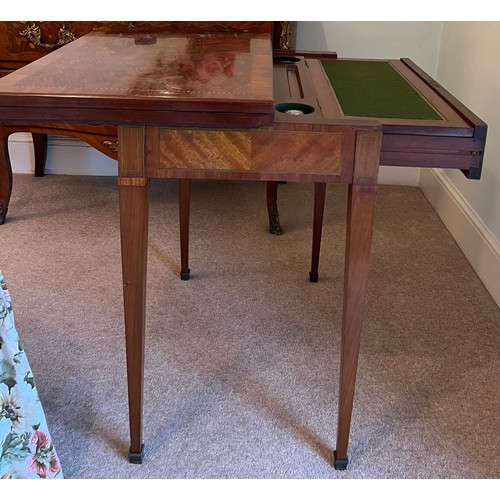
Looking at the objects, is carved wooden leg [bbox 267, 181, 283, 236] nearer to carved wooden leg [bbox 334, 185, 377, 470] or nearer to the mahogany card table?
the mahogany card table

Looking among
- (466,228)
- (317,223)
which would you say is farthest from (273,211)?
(466,228)

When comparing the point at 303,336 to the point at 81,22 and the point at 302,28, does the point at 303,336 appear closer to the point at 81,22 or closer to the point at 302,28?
the point at 81,22

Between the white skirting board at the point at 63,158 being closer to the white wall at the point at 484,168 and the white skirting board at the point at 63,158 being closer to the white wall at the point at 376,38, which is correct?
the white wall at the point at 376,38

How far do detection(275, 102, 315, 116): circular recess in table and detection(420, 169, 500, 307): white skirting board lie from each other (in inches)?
39.2

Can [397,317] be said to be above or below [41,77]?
below

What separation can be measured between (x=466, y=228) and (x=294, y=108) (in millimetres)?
1224

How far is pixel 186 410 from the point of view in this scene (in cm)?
137

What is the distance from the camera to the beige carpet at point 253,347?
1.25 metres

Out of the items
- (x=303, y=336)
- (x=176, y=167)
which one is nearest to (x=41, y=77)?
(x=176, y=167)

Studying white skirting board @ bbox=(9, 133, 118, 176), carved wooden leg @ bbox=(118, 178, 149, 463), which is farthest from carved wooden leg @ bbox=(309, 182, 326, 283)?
white skirting board @ bbox=(9, 133, 118, 176)

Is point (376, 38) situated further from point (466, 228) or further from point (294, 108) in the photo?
point (294, 108)

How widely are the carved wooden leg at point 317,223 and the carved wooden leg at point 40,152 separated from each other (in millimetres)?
1399

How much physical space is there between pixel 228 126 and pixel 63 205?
164 cm

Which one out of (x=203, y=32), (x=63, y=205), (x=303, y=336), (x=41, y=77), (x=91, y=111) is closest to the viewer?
(x=91, y=111)
